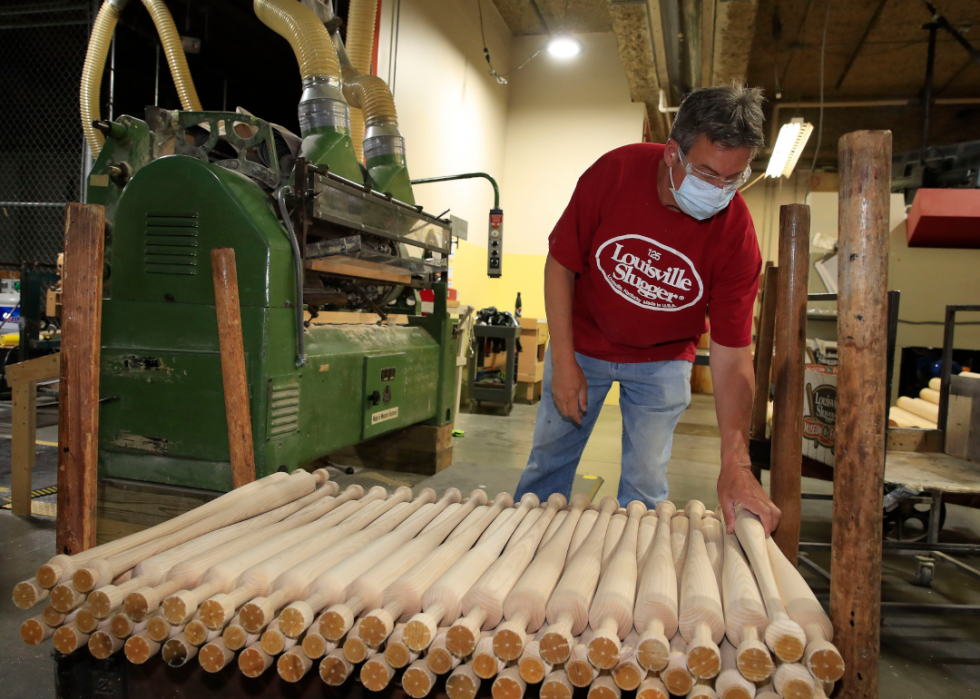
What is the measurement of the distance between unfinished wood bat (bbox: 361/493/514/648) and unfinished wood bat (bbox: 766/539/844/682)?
55 centimetres

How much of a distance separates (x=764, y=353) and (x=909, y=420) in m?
1.92

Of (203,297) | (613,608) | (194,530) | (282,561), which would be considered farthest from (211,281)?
(613,608)

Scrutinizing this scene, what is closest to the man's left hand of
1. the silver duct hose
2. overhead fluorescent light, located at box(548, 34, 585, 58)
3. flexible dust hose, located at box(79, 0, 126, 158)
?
the silver duct hose

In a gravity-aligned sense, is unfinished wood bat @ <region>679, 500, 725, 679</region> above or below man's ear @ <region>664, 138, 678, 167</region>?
below

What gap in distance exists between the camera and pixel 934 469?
2.32 metres

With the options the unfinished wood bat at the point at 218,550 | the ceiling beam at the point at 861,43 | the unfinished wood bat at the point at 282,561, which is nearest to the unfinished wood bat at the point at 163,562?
the unfinished wood bat at the point at 218,550

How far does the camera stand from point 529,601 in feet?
3.40

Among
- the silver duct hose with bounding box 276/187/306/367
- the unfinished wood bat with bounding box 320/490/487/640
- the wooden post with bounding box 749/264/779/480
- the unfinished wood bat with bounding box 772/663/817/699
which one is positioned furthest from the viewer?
the silver duct hose with bounding box 276/187/306/367

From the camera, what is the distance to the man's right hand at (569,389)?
1736mm

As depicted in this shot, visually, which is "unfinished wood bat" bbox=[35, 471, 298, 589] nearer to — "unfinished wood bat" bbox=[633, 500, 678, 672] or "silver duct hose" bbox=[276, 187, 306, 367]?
"silver duct hose" bbox=[276, 187, 306, 367]

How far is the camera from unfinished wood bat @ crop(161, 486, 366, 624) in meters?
1.01

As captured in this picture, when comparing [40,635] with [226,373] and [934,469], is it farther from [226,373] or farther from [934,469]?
[934,469]

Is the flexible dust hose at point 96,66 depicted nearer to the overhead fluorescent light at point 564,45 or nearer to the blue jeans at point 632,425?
the blue jeans at point 632,425

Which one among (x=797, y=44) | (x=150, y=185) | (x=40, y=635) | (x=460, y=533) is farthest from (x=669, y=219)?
(x=797, y=44)
